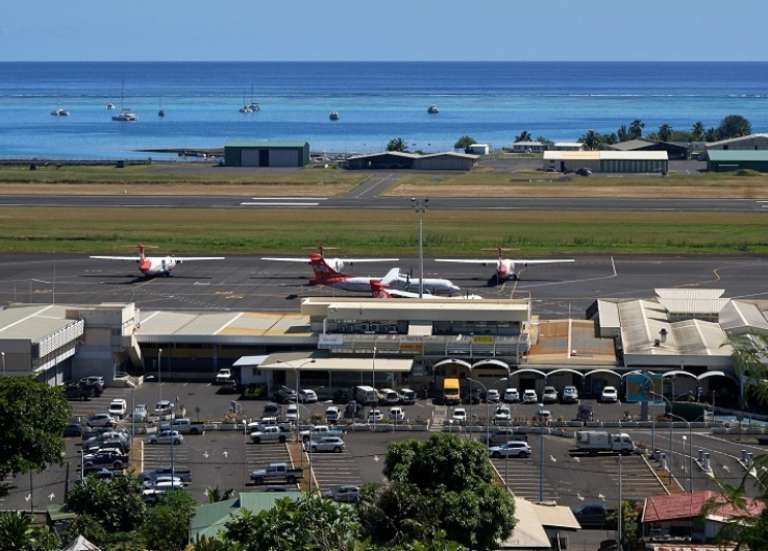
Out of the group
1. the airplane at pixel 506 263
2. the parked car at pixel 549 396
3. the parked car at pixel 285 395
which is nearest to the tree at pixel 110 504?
the parked car at pixel 285 395

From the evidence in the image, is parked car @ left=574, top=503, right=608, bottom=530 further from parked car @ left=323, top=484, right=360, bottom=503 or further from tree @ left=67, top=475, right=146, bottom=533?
tree @ left=67, top=475, right=146, bottom=533

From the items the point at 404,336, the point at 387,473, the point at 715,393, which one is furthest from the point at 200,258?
the point at 387,473

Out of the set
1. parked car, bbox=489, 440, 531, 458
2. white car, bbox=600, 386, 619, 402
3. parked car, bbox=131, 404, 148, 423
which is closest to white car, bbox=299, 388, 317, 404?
parked car, bbox=131, 404, 148, 423

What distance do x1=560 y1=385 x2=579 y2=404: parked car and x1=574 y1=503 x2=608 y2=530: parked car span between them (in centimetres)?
2265

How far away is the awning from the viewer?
274ft

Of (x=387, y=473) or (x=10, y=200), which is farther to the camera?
(x=10, y=200)

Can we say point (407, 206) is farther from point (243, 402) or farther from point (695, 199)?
point (243, 402)

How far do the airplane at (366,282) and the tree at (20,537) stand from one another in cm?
6000

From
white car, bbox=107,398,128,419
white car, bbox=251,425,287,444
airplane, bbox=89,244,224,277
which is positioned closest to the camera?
white car, bbox=251,425,287,444

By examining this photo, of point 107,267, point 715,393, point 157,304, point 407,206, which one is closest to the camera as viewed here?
point 715,393

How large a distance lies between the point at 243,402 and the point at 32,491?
20724 mm

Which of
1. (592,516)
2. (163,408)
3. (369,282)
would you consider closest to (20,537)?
(592,516)

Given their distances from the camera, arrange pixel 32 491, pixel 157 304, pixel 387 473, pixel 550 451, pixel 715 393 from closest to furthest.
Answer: pixel 387 473, pixel 32 491, pixel 550 451, pixel 715 393, pixel 157 304

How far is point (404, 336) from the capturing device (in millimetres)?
88000
